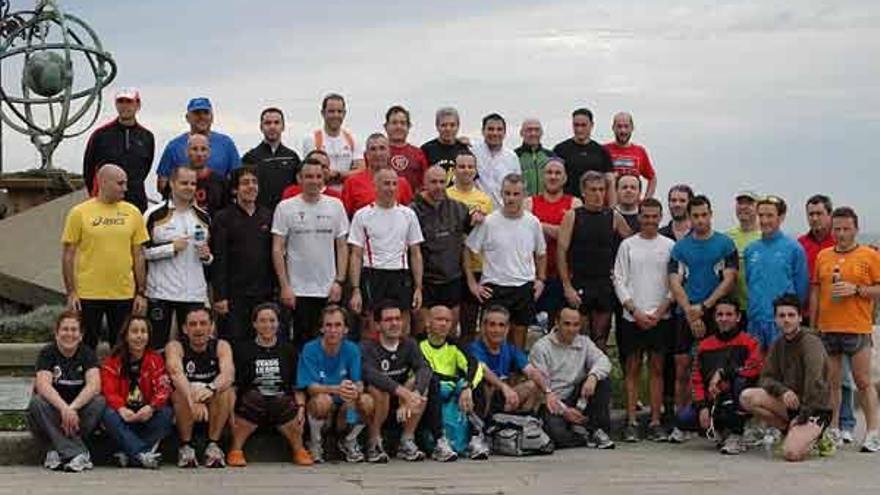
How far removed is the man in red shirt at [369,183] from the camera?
10.3 m

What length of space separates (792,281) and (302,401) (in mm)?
3749

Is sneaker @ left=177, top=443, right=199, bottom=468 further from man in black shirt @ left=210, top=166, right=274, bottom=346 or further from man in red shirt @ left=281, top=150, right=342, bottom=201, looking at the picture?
man in red shirt @ left=281, top=150, right=342, bottom=201

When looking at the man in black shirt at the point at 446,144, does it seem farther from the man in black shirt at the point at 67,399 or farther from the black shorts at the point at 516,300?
the man in black shirt at the point at 67,399

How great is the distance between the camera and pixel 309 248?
9.84 m

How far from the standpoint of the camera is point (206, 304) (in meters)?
9.92

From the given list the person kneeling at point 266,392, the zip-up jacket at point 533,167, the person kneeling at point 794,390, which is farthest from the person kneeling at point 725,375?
the person kneeling at point 266,392

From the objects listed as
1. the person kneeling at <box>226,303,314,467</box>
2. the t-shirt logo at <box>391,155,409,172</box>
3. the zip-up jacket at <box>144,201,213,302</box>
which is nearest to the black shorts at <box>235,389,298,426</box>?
the person kneeling at <box>226,303,314,467</box>

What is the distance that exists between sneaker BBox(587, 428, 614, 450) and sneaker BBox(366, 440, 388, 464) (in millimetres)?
1682

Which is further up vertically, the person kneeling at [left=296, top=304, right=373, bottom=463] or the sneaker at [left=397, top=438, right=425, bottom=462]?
the person kneeling at [left=296, top=304, right=373, bottom=463]

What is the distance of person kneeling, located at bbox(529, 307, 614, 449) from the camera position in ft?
33.1

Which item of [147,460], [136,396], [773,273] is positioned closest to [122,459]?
[147,460]

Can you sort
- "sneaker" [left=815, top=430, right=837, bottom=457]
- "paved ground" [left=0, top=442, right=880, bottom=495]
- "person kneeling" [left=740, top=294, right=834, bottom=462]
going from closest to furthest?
"paved ground" [left=0, top=442, right=880, bottom=495], "person kneeling" [left=740, top=294, right=834, bottom=462], "sneaker" [left=815, top=430, right=837, bottom=457]

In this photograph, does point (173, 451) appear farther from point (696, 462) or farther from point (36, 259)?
point (36, 259)

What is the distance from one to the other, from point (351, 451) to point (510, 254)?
6.52 feet
